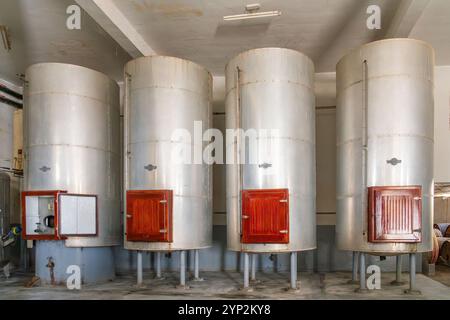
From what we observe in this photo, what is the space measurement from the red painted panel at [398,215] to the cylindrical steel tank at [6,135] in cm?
946

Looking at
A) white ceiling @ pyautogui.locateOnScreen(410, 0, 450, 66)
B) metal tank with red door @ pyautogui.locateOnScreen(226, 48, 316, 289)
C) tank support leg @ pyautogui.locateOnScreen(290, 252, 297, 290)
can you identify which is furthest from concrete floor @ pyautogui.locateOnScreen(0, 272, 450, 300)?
white ceiling @ pyautogui.locateOnScreen(410, 0, 450, 66)

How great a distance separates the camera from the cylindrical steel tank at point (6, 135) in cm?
1084

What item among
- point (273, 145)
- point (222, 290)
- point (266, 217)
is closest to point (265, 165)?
point (273, 145)

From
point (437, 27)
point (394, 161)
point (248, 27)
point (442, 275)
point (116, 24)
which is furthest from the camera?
point (442, 275)

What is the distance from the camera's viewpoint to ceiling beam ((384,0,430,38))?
675 cm

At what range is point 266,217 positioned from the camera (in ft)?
21.9

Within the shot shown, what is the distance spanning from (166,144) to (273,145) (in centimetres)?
192

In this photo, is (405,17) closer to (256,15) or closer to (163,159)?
(256,15)

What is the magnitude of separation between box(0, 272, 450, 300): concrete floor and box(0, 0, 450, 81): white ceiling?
4.82 m

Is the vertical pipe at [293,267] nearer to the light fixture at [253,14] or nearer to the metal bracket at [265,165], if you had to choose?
the metal bracket at [265,165]

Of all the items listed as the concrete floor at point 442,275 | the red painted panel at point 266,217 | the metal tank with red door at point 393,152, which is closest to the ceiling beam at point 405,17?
the metal tank with red door at point 393,152

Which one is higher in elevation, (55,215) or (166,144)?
(166,144)

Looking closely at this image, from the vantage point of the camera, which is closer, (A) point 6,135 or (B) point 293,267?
(B) point 293,267

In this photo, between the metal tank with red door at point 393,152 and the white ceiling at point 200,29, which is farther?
the white ceiling at point 200,29
